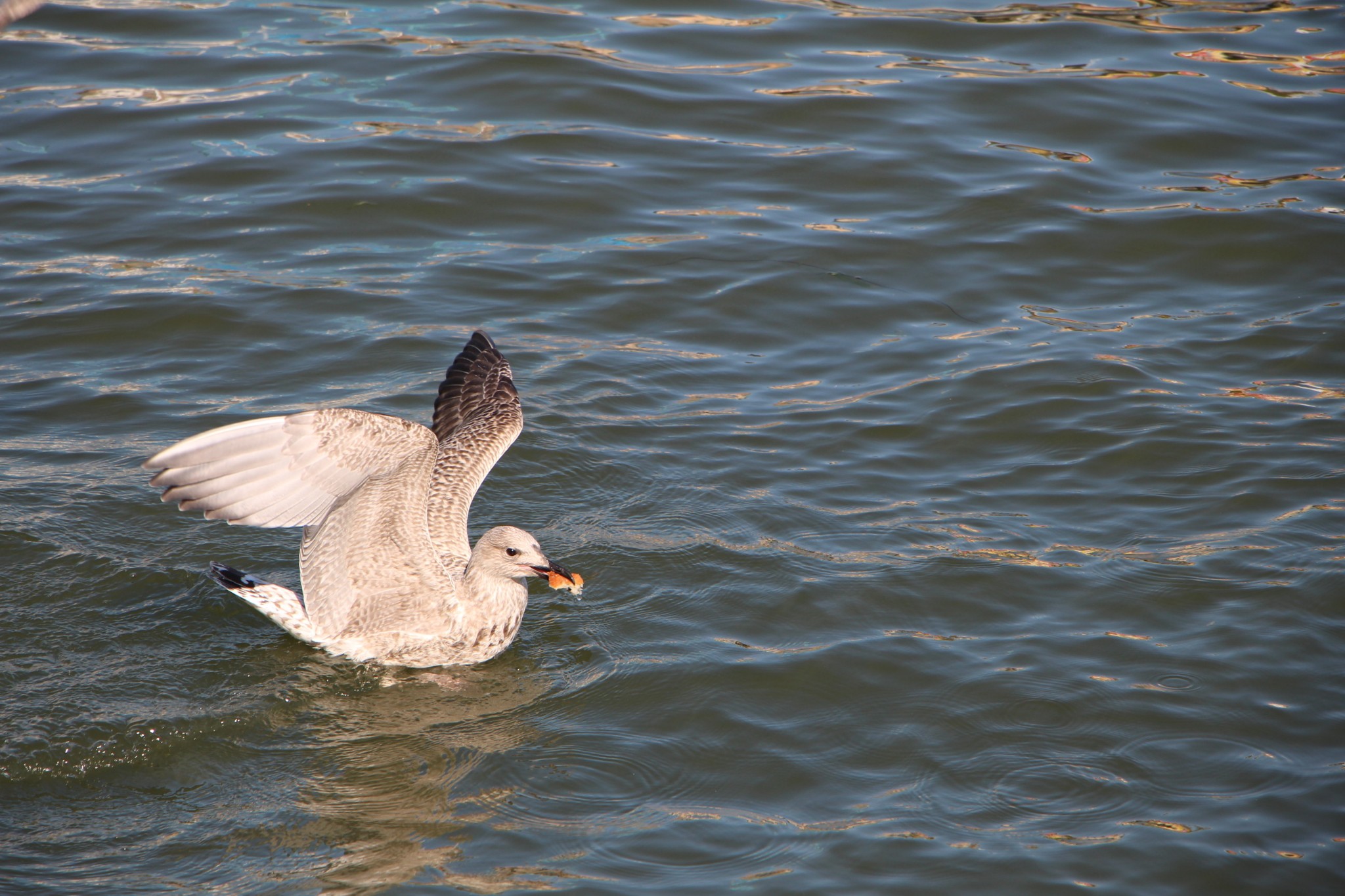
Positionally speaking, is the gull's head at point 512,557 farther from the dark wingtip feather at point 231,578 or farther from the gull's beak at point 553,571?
the dark wingtip feather at point 231,578

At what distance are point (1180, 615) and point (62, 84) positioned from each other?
1134cm

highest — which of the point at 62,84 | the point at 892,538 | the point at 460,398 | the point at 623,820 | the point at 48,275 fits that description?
the point at 62,84

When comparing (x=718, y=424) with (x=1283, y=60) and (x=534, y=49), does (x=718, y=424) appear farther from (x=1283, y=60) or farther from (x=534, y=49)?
(x=1283, y=60)

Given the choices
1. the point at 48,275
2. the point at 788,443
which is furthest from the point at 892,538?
the point at 48,275

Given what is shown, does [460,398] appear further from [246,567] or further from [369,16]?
[369,16]

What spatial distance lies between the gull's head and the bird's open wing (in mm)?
251

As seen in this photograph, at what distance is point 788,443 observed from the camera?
7.96 meters

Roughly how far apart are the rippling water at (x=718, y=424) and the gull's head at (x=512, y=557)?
1.51 ft

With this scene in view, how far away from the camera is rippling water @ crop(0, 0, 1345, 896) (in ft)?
17.2

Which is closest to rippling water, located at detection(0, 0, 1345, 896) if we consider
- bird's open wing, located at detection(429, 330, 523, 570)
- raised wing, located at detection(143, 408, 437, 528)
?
bird's open wing, located at detection(429, 330, 523, 570)

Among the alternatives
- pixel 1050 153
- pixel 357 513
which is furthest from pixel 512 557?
pixel 1050 153

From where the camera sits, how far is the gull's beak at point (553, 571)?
6219 mm

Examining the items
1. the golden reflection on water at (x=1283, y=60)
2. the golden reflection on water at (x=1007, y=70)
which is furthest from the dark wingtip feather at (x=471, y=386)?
the golden reflection on water at (x=1283, y=60)

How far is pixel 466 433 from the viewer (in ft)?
22.6
